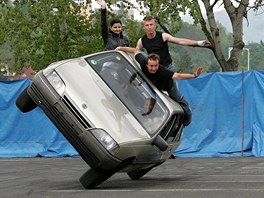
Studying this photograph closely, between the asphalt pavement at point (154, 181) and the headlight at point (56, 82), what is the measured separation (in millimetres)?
1234

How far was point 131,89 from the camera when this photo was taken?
32.4 feet

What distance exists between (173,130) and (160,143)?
75 centimetres

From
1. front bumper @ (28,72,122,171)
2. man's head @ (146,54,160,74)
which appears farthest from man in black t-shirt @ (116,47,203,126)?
front bumper @ (28,72,122,171)

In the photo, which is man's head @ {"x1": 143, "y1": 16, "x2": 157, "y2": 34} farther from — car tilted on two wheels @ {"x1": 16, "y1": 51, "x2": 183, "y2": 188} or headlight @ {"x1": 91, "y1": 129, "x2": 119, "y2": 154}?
headlight @ {"x1": 91, "y1": 129, "x2": 119, "y2": 154}

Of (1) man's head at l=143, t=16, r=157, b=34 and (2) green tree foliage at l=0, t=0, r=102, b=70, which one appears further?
(2) green tree foliage at l=0, t=0, r=102, b=70

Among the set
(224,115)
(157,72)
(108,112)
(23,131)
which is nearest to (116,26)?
(157,72)

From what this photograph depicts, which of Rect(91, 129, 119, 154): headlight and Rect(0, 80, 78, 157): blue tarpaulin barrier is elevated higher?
Rect(91, 129, 119, 154): headlight

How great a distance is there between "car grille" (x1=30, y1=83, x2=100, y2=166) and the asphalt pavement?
0.42m

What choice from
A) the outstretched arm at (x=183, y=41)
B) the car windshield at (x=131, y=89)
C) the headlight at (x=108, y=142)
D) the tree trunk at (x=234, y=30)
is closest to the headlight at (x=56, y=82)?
the car windshield at (x=131, y=89)

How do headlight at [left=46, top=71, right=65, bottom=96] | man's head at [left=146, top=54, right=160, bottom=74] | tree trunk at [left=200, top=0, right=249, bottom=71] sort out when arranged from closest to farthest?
headlight at [left=46, top=71, right=65, bottom=96]
man's head at [left=146, top=54, right=160, bottom=74]
tree trunk at [left=200, top=0, right=249, bottom=71]

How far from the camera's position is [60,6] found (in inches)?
1339

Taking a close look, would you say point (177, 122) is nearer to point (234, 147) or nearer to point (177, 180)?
point (177, 180)

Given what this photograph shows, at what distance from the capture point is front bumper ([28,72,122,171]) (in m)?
8.97

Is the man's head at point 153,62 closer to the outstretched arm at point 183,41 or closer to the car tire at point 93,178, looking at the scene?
A: the outstretched arm at point 183,41
